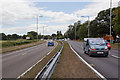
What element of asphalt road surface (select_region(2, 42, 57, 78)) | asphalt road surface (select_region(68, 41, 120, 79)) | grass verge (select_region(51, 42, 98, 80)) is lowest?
asphalt road surface (select_region(2, 42, 57, 78))

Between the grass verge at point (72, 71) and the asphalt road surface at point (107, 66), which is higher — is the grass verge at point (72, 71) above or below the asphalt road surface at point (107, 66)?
above

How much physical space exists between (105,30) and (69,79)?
48.7 m

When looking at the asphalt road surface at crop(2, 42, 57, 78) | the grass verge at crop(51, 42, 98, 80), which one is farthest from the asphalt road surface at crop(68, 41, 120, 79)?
the asphalt road surface at crop(2, 42, 57, 78)

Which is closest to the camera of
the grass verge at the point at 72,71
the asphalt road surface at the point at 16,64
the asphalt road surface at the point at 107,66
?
the grass verge at the point at 72,71

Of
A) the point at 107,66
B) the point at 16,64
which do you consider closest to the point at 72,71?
the point at 107,66

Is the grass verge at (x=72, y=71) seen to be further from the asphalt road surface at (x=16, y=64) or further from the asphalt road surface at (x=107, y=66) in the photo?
the asphalt road surface at (x=16, y=64)

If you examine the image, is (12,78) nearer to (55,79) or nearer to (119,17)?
(55,79)

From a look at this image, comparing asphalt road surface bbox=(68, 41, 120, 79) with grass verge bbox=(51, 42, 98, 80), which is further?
asphalt road surface bbox=(68, 41, 120, 79)

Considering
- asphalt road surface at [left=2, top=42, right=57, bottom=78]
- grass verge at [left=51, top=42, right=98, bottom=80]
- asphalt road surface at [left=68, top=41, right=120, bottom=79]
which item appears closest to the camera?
grass verge at [left=51, top=42, right=98, bottom=80]

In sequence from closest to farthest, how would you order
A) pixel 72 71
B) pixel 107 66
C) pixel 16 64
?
pixel 72 71, pixel 107 66, pixel 16 64

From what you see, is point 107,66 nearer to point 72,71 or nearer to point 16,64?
point 72,71

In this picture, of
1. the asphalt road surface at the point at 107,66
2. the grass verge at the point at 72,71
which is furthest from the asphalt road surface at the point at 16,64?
the asphalt road surface at the point at 107,66

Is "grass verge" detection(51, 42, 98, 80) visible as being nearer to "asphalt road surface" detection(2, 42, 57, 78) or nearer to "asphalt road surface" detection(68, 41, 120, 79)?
"asphalt road surface" detection(68, 41, 120, 79)

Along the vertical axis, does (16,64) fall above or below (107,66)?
below
